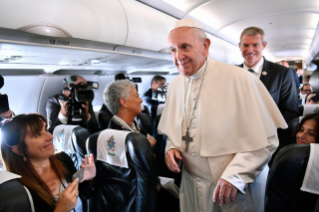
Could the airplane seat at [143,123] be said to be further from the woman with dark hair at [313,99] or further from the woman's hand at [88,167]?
the woman with dark hair at [313,99]

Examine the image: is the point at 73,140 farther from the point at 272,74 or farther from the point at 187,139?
the point at 272,74

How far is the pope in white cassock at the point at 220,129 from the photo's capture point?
1.39 m

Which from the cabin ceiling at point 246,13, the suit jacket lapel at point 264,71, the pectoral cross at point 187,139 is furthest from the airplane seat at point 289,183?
the cabin ceiling at point 246,13

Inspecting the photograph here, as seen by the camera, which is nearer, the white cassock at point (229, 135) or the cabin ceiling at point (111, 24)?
the white cassock at point (229, 135)

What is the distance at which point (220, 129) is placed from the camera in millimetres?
1497

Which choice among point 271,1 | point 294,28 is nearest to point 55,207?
point 271,1

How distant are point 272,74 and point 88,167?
2.03 m

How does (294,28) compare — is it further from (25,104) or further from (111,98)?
→ (25,104)

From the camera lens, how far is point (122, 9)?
7.38 ft

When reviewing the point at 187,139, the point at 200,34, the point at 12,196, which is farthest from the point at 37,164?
the point at 200,34

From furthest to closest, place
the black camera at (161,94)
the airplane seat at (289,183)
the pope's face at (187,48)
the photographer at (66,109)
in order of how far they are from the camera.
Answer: the black camera at (161,94)
the photographer at (66,109)
the pope's face at (187,48)
the airplane seat at (289,183)

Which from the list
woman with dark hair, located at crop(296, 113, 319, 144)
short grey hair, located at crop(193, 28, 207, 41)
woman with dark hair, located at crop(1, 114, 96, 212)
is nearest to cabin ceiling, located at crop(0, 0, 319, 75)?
woman with dark hair, located at crop(1, 114, 96, 212)

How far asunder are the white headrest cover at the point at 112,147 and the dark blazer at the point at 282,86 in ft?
5.09

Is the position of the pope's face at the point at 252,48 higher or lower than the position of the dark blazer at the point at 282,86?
higher
